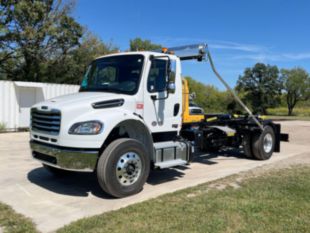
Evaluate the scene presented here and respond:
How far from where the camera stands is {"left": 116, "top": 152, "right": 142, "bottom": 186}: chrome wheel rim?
5.07 meters

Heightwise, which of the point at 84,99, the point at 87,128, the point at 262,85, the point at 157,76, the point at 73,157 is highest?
the point at 262,85

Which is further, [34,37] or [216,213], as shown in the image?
[34,37]

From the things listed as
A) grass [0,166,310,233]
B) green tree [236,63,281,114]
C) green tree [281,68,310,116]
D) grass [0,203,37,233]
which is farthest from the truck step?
green tree [281,68,310,116]

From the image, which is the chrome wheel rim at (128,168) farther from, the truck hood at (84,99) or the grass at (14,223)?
the grass at (14,223)

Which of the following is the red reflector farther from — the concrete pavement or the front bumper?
the concrete pavement

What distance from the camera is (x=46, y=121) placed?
504 centimetres

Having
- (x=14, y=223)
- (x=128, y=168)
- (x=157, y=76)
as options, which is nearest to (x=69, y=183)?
(x=128, y=168)

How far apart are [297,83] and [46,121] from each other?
5022 centimetres

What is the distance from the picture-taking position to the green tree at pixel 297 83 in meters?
48.2

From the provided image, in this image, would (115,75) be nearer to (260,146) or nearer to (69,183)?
(69,183)

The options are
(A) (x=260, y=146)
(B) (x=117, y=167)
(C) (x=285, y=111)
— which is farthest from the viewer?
(C) (x=285, y=111)

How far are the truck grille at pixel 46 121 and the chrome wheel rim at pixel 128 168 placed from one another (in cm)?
116

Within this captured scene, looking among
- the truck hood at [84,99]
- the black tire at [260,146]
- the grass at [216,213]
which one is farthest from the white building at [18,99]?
the grass at [216,213]

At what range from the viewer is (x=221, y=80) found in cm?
732
